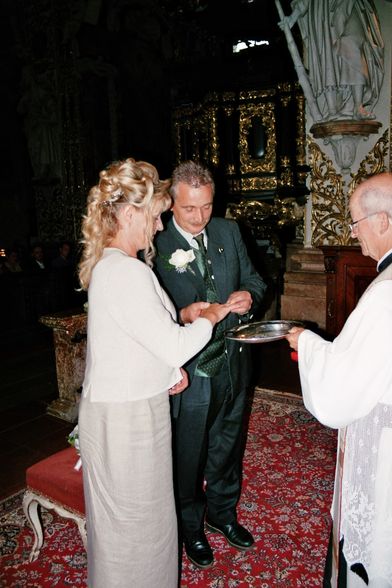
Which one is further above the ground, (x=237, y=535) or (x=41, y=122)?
(x=41, y=122)

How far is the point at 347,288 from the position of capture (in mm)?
3965

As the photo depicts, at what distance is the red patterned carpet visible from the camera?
7.94 ft

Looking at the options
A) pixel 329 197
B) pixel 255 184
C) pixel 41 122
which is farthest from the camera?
pixel 41 122

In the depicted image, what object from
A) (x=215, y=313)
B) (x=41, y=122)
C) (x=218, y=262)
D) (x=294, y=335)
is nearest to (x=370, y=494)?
(x=294, y=335)

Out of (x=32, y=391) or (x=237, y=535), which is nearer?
(x=237, y=535)

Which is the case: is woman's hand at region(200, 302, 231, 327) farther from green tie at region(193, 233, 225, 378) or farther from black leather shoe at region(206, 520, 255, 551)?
black leather shoe at region(206, 520, 255, 551)

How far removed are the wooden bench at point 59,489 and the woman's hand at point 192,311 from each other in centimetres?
97

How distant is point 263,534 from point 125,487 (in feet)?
4.53

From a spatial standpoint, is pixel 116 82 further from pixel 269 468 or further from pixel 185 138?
pixel 269 468

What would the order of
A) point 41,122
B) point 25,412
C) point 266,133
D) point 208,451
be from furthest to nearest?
point 41,122
point 266,133
point 25,412
point 208,451

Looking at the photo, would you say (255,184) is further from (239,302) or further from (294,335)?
(294,335)

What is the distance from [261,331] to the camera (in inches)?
80.7

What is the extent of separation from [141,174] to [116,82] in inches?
454

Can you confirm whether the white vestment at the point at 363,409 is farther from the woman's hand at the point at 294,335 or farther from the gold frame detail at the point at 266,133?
the gold frame detail at the point at 266,133
